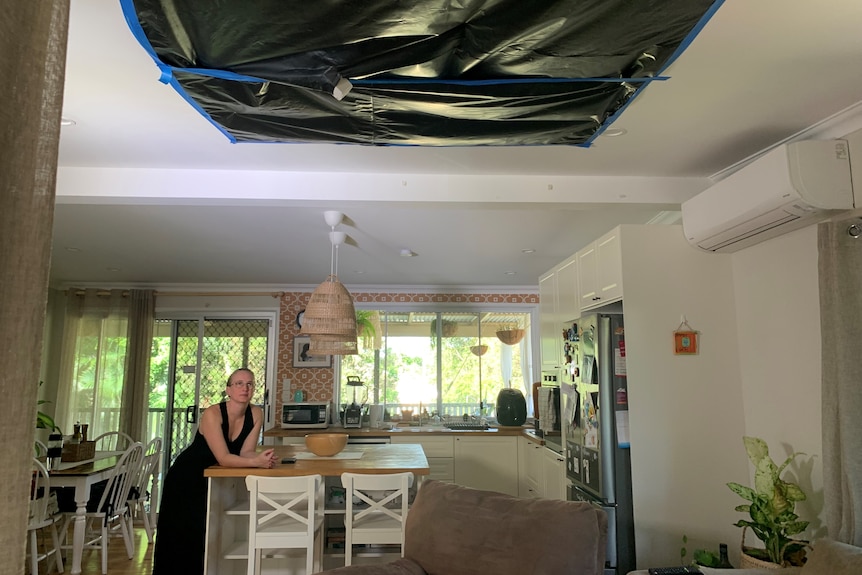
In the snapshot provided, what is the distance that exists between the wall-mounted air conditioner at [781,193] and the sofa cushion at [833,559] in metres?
1.33

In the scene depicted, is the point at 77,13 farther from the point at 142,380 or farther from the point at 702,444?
the point at 142,380

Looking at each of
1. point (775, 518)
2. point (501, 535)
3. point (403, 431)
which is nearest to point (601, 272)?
point (775, 518)

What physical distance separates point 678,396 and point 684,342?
0.30 metres

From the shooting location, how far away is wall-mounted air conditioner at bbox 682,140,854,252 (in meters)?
2.37

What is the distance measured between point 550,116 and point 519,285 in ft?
16.3

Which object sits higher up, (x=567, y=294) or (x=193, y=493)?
(x=567, y=294)

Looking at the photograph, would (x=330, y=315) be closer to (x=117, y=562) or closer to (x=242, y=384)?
(x=242, y=384)

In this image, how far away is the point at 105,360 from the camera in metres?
6.54

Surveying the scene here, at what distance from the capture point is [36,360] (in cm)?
40

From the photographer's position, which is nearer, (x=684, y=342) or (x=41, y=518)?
(x=684, y=342)

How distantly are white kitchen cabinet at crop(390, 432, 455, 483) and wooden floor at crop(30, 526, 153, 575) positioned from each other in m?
2.46

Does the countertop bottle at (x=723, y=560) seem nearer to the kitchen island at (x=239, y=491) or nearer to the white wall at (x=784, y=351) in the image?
the white wall at (x=784, y=351)

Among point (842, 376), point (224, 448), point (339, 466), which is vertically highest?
point (842, 376)

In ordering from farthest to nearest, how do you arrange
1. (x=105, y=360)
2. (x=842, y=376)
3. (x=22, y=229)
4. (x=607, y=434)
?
(x=105, y=360)
(x=607, y=434)
(x=842, y=376)
(x=22, y=229)
